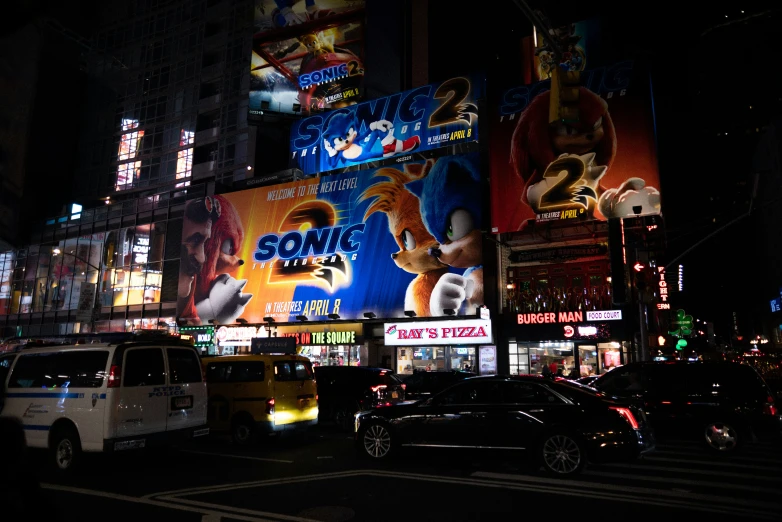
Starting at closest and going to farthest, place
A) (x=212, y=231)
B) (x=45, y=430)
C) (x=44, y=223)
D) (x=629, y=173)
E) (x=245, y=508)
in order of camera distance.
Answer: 1. (x=245, y=508)
2. (x=45, y=430)
3. (x=629, y=173)
4. (x=212, y=231)
5. (x=44, y=223)

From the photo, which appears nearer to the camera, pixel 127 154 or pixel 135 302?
pixel 135 302

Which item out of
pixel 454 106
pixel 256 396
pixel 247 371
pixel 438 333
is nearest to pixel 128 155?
pixel 454 106

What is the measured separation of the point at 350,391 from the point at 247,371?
4540 millimetres

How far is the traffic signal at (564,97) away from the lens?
812cm

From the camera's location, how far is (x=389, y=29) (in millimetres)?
42031

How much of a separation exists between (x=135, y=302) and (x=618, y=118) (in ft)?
113

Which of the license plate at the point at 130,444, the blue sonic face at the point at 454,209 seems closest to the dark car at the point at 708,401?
the license plate at the point at 130,444

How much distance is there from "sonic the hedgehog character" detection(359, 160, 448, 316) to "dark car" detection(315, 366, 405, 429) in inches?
500

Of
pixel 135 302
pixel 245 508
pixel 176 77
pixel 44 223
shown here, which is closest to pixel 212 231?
pixel 135 302

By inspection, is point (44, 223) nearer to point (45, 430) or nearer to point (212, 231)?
point (212, 231)

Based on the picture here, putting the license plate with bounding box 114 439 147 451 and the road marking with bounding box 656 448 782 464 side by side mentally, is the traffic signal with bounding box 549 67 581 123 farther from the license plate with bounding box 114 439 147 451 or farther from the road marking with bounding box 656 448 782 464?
the license plate with bounding box 114 439 147 451

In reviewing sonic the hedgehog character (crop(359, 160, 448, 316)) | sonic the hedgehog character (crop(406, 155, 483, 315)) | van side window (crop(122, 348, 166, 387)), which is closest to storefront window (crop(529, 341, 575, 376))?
sonic the hedgehog character (crop(406, 155, 483, 315))

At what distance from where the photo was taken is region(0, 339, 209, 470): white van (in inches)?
353

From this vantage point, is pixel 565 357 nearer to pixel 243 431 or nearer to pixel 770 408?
pixel 770 408
